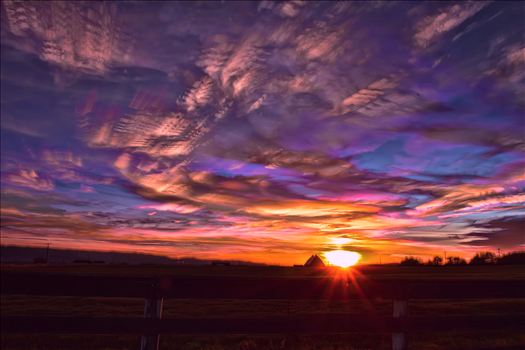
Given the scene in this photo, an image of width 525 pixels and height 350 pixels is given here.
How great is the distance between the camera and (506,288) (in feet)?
18.7

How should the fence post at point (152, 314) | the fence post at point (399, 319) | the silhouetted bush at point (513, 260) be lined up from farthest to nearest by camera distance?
the silhouetted bush at point (513, 260) < the fence post at point (399, 319) < the fence post at point (152, 314)

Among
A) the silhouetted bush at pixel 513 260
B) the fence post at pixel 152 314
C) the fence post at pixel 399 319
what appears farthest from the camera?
the silhouetted bush at pixel 513 260

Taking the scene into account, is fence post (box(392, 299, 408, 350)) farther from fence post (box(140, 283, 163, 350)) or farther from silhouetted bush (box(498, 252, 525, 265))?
silhouetted bush (box(498, 252, 525, 265))

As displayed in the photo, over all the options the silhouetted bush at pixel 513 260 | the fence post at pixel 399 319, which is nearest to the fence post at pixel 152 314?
the fence post at pixel 399 319

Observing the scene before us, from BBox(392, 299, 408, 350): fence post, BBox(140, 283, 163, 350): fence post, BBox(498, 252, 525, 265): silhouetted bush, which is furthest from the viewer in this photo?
BBox(498, 252, 525, 265): silhouetted bush

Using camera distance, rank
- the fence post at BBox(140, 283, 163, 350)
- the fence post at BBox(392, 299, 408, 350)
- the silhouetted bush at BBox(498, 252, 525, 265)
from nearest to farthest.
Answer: the fence post at BBox(140, 283, 163, 350) → the fence post at BBox(392, 299, 408, 350) → the silhouetted bush at BBox(498, 252, 525, 265)

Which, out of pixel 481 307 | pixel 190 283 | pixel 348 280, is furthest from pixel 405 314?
pixel 481 307

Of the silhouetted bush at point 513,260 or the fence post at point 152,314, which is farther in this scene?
the silhouetted bush at point 513,260

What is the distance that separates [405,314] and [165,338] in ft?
36.6

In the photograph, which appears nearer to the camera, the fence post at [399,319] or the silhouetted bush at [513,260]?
the fence post at [399,319]

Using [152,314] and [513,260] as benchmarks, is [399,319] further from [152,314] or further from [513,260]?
[513,260]

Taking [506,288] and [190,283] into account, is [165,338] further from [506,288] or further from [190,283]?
[506,288]

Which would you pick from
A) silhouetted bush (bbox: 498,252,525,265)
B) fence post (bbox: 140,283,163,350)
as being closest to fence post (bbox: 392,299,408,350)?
fence post (bbox: 140,283,163,350)

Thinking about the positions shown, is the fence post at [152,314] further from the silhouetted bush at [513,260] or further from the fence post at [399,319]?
the silhouetted bush at [513,260]
